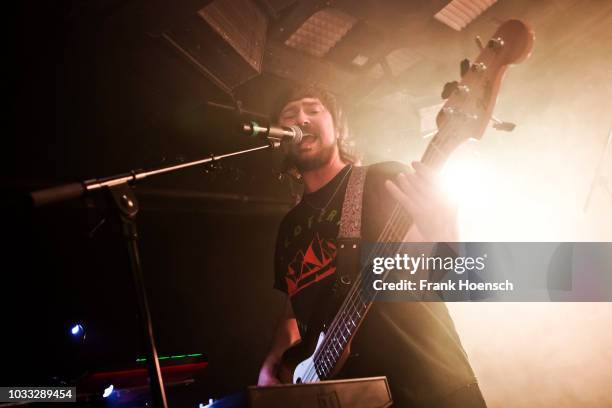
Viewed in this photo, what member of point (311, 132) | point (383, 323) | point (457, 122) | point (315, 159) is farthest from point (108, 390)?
point (457, 122)

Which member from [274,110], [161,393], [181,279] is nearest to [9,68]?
[274,110]

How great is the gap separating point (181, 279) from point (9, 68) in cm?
208

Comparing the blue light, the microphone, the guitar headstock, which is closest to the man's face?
the microphone

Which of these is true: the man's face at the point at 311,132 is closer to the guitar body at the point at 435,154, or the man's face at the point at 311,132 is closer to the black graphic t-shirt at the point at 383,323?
the black graphic t-shirt at the point at 383,323

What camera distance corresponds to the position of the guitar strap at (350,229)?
71.2 inches

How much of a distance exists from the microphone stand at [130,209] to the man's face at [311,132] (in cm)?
123

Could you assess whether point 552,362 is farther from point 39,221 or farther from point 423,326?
point 39,221

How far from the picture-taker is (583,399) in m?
3.42

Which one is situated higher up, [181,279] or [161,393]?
[181,279]

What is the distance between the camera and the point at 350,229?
6.33 ft

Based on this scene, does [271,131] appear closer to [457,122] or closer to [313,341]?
[457,122]

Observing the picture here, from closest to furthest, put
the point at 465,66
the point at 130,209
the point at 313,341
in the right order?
the point at 130,209 < the point at 465,66 < the point at 313,341

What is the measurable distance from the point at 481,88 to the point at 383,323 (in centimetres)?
112

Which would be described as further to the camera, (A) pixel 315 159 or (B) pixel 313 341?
(A) pixel 315 159
